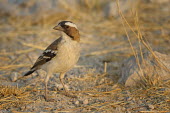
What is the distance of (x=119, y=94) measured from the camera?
476 cm

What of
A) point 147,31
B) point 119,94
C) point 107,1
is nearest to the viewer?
point 119,94

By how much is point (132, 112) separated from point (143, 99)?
51 cm

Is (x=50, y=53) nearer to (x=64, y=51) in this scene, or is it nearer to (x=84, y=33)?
(x=64, y=51)

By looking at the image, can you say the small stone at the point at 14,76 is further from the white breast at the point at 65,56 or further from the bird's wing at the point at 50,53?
the white breast at the point at 65,56

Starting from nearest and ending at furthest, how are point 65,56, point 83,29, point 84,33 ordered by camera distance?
point 65,56
point 84,33
point 83,29

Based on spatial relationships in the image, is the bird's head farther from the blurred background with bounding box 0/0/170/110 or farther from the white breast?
the blurred background with bounding box 0/0/170/110

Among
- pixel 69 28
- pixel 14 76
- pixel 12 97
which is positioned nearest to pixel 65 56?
pixel 69 28

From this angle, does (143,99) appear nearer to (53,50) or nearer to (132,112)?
(132,112)

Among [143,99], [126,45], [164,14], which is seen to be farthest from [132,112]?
[164,14]

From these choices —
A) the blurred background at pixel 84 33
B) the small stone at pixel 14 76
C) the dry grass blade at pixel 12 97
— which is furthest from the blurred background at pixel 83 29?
the dry grass blade at pixel 12 97

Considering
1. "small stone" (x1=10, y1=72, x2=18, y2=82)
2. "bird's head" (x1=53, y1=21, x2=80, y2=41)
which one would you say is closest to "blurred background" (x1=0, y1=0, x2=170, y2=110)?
"small stone" (x1=10, y1=72, x2=18, y2=82)

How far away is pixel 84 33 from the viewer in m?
8.64

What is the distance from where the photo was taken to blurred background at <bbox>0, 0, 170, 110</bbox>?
615 cm

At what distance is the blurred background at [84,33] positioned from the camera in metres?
6.15
